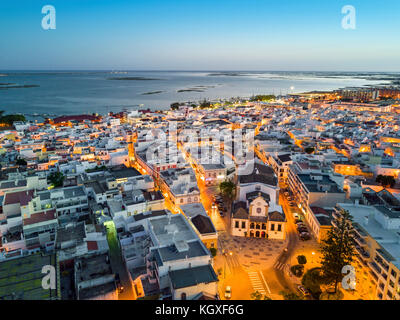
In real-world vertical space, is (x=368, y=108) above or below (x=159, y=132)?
above

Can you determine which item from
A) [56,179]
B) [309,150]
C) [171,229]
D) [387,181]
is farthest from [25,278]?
[309,150]

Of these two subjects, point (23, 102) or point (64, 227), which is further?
point (23, 102)

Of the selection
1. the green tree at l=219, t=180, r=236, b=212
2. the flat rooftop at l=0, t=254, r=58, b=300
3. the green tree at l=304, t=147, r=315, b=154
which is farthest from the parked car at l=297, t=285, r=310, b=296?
the green tree at l=304, t=147, r=315, b=154

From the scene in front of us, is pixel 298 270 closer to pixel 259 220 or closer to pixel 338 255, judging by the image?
pixel 338 255

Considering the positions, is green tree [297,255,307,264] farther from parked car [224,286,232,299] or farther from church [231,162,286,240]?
parked car [224,286,232,299]

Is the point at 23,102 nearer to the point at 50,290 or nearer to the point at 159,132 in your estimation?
the point at 159,132

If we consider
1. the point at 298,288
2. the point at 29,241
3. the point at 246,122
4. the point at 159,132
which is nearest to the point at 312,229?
the point at 298,288

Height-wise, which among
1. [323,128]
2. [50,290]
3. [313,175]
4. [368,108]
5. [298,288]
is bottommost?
[298,288]
